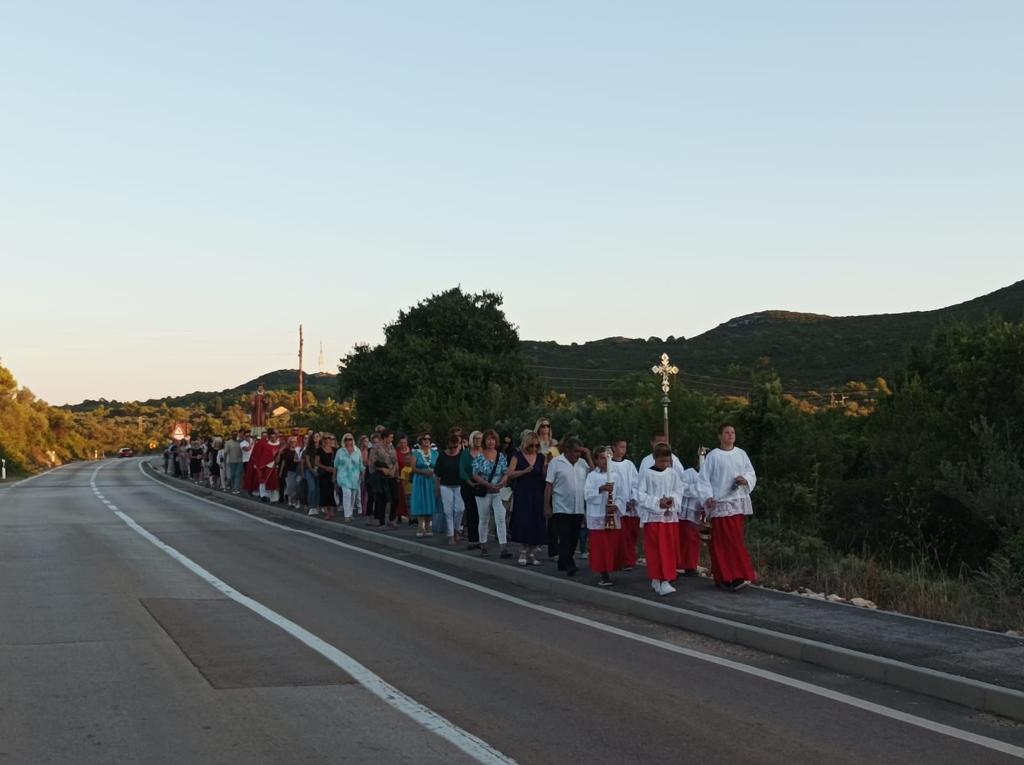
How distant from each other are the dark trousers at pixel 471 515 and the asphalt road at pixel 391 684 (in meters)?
4.34

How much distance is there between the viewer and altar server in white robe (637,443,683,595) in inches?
485

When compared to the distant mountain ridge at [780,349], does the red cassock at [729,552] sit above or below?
below

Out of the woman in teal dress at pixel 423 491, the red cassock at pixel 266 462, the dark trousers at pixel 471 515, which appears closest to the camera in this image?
the dark trousers at pixel 471 515

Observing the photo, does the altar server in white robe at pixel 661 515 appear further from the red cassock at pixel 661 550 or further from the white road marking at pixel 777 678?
the white road marking at pixel 777 678

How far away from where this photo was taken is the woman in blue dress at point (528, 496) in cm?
1545

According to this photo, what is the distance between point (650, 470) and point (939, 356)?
3164cm

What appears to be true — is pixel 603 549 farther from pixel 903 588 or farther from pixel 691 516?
pixel 903 588

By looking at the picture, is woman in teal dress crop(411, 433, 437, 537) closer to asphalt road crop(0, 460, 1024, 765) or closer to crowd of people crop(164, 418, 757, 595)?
crowd of people crop(164, 418, 757, 595)

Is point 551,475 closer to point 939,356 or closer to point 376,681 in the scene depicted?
point 376,681

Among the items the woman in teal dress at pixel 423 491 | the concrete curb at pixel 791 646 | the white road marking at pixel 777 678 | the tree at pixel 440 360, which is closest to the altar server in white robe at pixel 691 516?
the concrete curb at pixel 791 646

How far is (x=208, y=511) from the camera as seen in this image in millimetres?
29234

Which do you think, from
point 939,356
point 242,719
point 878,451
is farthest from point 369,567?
point 939,356

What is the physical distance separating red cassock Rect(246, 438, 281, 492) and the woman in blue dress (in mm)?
16744

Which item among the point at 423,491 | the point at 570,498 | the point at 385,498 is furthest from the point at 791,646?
the point at 385,498
